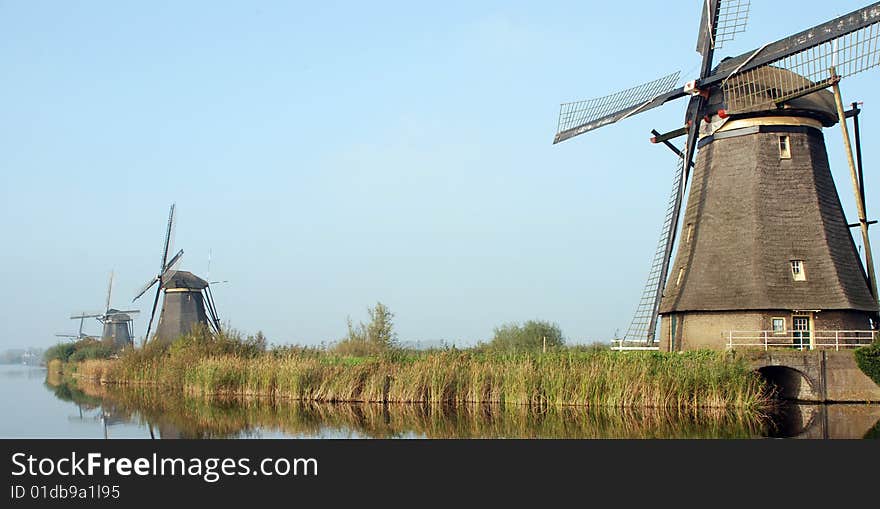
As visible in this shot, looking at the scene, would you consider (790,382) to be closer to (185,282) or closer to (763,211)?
(763,211)

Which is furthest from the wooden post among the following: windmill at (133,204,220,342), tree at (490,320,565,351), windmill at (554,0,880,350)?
windmill at (133,204,220,342)

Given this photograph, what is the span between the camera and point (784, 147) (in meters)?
20.9

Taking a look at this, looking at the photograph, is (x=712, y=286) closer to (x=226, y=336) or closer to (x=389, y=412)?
(x=389, y=412)

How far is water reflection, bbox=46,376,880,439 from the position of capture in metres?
13.8

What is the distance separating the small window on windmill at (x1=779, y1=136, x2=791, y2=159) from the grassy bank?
5.68 meters

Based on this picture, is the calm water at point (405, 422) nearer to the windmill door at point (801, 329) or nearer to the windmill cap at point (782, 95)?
the windmill door at point (801, 329)

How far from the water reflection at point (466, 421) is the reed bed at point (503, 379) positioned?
50cm

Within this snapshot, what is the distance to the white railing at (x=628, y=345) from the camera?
2170 cm

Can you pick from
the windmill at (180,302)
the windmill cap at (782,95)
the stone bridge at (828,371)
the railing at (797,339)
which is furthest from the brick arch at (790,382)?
the windmill at (180,302)

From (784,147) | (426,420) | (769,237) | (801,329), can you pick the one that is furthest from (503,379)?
(784,147)

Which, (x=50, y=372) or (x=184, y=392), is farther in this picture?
(x=50, y=372)

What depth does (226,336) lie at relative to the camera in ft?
84.9
